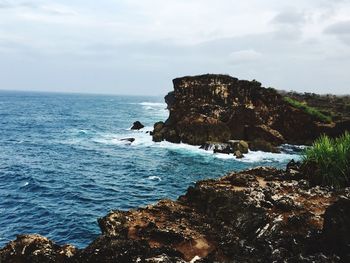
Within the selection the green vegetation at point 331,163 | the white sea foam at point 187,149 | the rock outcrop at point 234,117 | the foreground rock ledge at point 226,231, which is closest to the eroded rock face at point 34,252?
the foreground rock ledge at point 226,231

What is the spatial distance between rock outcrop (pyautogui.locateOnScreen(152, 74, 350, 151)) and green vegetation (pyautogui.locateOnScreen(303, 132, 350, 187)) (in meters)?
47.2

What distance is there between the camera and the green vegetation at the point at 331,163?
1992 cm

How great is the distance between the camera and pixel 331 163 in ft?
65.8

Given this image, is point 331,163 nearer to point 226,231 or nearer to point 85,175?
point 226,231

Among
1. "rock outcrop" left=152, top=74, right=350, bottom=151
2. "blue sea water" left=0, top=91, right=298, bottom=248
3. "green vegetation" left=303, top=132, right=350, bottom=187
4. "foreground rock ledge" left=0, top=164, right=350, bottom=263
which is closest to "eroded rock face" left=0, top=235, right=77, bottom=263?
"foreground rock ledge" left=0, top=164, right=350, bottom=263

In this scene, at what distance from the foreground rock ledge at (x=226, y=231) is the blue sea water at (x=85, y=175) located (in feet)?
44.6

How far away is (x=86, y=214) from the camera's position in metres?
35.7

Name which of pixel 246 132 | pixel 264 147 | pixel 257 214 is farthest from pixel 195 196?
pixel 246 132

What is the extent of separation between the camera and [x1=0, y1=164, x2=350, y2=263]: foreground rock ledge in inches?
546

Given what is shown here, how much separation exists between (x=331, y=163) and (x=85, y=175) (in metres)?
36.9

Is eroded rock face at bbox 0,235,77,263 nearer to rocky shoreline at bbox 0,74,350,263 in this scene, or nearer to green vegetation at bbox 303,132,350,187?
rocky shoreline at bbox 0,74,350,263

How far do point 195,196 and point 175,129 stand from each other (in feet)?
191

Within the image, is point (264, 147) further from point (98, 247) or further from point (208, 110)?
point (98, 247)

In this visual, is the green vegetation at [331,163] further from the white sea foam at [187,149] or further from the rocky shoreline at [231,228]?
the white sea foam at [187,149]
